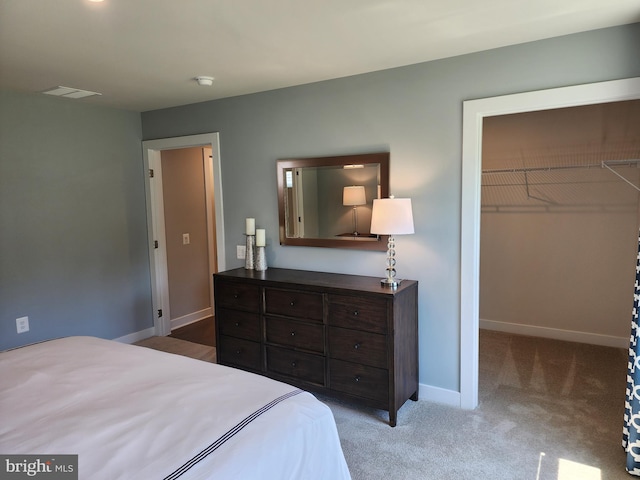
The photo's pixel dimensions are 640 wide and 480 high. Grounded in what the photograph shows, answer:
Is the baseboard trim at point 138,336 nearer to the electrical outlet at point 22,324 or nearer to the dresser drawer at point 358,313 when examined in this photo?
the electrical outlet at point 22,324

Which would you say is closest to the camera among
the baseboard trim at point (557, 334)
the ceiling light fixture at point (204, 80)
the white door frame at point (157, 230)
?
the ceiling light fixture at point (204, 80)

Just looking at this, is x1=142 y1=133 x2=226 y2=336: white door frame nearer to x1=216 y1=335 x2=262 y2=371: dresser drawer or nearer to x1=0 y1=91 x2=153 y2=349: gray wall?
x1=0 y1=91 x2=153 y2=349: gray wall

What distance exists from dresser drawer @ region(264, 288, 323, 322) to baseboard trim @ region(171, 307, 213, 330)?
6.89 ft

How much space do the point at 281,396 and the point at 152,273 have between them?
3.34 m

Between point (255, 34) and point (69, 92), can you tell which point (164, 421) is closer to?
point (255, 34)

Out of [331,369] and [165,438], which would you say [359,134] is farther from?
[165,438]

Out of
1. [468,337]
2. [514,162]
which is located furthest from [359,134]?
[514,162]

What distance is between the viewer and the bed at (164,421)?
1254 mm

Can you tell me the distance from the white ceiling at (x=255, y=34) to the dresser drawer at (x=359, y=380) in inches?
79.4

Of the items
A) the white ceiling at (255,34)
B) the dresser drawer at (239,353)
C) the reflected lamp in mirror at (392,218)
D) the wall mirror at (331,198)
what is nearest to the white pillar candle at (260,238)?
the wall mirror at (331,198)

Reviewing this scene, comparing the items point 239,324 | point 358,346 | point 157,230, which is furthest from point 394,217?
point 157,230

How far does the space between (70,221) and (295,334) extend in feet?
7.74

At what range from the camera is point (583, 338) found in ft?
13.4

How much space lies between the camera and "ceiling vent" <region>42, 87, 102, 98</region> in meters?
3.38
